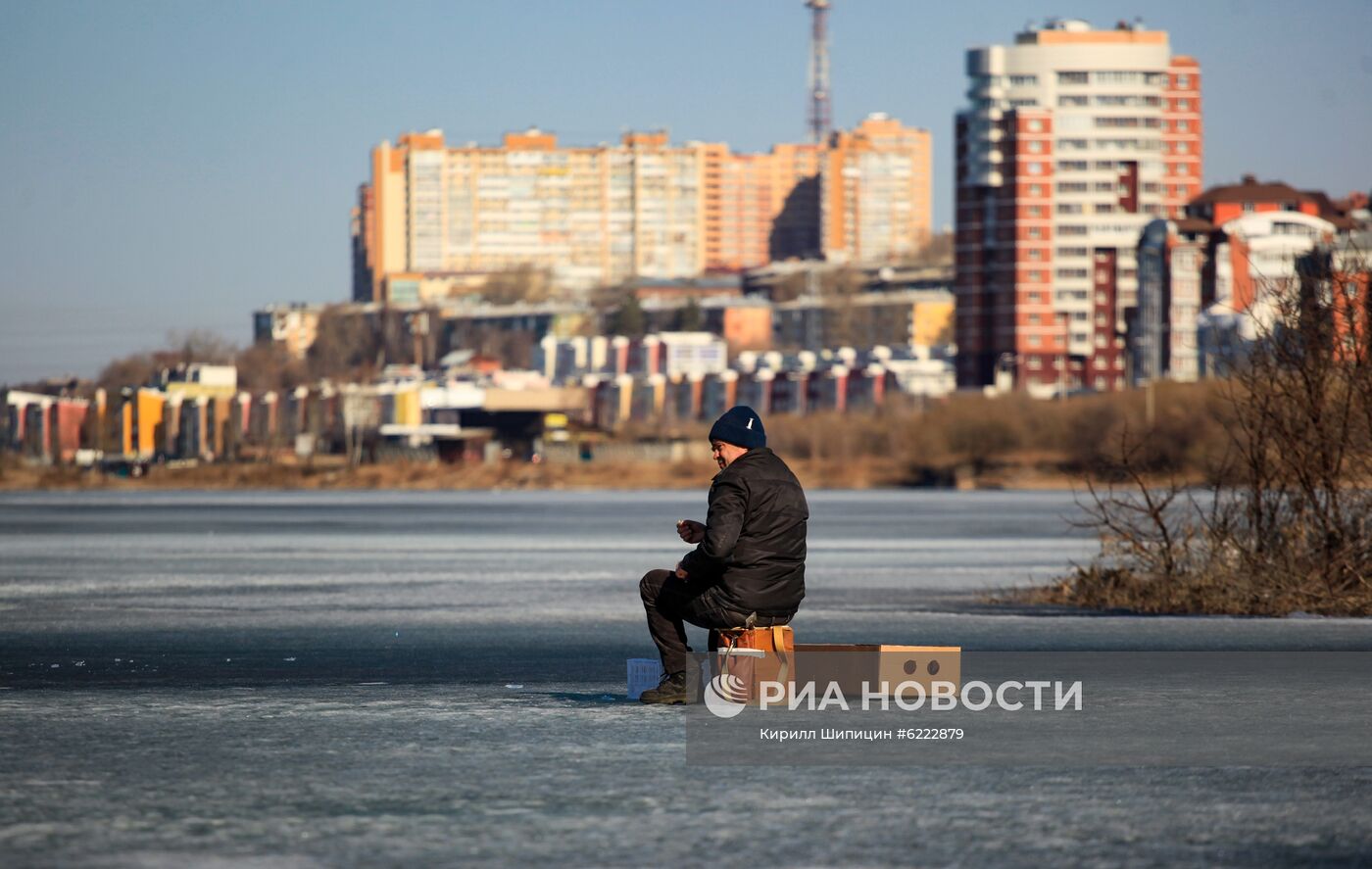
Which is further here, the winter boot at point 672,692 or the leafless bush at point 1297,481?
the leafless bush at point 1297,481

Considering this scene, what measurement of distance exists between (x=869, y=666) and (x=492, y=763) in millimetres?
2677

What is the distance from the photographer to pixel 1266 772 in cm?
902

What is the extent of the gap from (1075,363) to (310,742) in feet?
499

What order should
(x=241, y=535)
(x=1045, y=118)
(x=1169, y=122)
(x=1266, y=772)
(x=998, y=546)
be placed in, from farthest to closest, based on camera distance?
(x=1169, y=122), (x=1045, y=118), (x=241, y=535), (x=998, y=546), (x=1266, y=772)

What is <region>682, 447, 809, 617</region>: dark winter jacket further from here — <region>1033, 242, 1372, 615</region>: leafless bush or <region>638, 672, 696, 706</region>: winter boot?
→ <region>1033, 242, 1372, 615</region>: leafless bush

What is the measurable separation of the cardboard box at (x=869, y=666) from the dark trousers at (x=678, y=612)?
17.5 inches

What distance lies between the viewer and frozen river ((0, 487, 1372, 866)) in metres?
7.50

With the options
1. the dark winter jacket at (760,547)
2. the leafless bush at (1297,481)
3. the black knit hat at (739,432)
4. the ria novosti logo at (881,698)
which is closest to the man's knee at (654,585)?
the dark winter jacket at (760,547)

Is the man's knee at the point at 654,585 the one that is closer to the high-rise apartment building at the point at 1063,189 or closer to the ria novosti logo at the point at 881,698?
the ria novosti logo at the point at 881,698

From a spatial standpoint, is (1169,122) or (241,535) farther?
(1169,122)

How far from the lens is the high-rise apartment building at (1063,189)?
516ft

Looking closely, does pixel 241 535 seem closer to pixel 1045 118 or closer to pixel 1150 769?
pixel 1150 769

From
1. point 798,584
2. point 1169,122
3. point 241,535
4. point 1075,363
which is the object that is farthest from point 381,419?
point 798,584

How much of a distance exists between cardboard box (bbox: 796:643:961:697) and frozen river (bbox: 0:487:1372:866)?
945 mm
